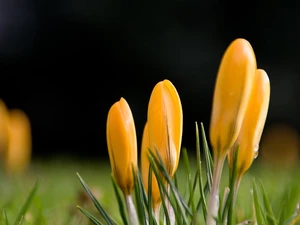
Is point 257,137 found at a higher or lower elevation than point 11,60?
higher

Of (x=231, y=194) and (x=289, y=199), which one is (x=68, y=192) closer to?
(x=289, y=199)

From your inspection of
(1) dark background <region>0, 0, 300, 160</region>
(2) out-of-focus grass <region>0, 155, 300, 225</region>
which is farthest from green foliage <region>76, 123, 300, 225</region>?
(1) dark background <region>0, 0, 300, 160</region>

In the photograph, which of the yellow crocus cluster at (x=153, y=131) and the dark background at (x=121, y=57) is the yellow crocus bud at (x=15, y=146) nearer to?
the yellow crocus cluster at (x=153, y=131)

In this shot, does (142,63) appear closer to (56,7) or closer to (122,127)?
(56,7)

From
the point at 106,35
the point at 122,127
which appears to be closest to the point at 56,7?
the point at 106,35

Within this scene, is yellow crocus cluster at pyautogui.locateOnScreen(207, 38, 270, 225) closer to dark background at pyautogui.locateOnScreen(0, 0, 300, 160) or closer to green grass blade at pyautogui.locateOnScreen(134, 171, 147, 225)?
green grass blade at pyautogui.locateOnScreen(134, 171, 147, 225)

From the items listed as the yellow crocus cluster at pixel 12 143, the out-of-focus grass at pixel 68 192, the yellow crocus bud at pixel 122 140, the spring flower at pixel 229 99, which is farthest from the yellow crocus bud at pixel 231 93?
the yellow crocus cluster at pixel 12 143
